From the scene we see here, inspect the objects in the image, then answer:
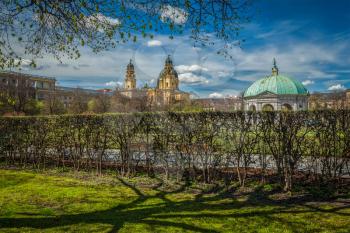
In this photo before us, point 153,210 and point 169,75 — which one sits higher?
point 169,75

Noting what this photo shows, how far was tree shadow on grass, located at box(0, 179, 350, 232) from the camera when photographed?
Result: 271 inches

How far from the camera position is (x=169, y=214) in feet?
24.7

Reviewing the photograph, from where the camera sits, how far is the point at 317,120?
9914 millimetres

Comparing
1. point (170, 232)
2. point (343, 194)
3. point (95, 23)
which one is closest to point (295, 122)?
point (343, 194)

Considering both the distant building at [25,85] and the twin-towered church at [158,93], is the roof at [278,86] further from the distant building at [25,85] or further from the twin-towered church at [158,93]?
the distant building at [25,85]

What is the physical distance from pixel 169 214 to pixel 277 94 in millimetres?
50289

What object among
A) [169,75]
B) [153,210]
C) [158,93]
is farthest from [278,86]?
[153,210]

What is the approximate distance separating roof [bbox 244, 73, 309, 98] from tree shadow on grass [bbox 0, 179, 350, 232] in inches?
1910

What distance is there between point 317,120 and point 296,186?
2200 mm

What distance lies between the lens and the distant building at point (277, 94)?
2110 inches

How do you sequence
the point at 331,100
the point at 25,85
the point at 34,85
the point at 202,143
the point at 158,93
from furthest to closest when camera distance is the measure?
the point at 34,85 → the point at 158,93 → the point at 331,100 → the point at 25,85 → the point at 202,143

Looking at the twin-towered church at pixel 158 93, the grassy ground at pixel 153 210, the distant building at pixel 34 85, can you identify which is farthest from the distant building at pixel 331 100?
the distant building at pixel 34 85

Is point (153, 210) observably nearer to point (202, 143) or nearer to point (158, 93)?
point (202, 143)

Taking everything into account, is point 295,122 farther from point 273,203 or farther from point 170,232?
point 170,232
